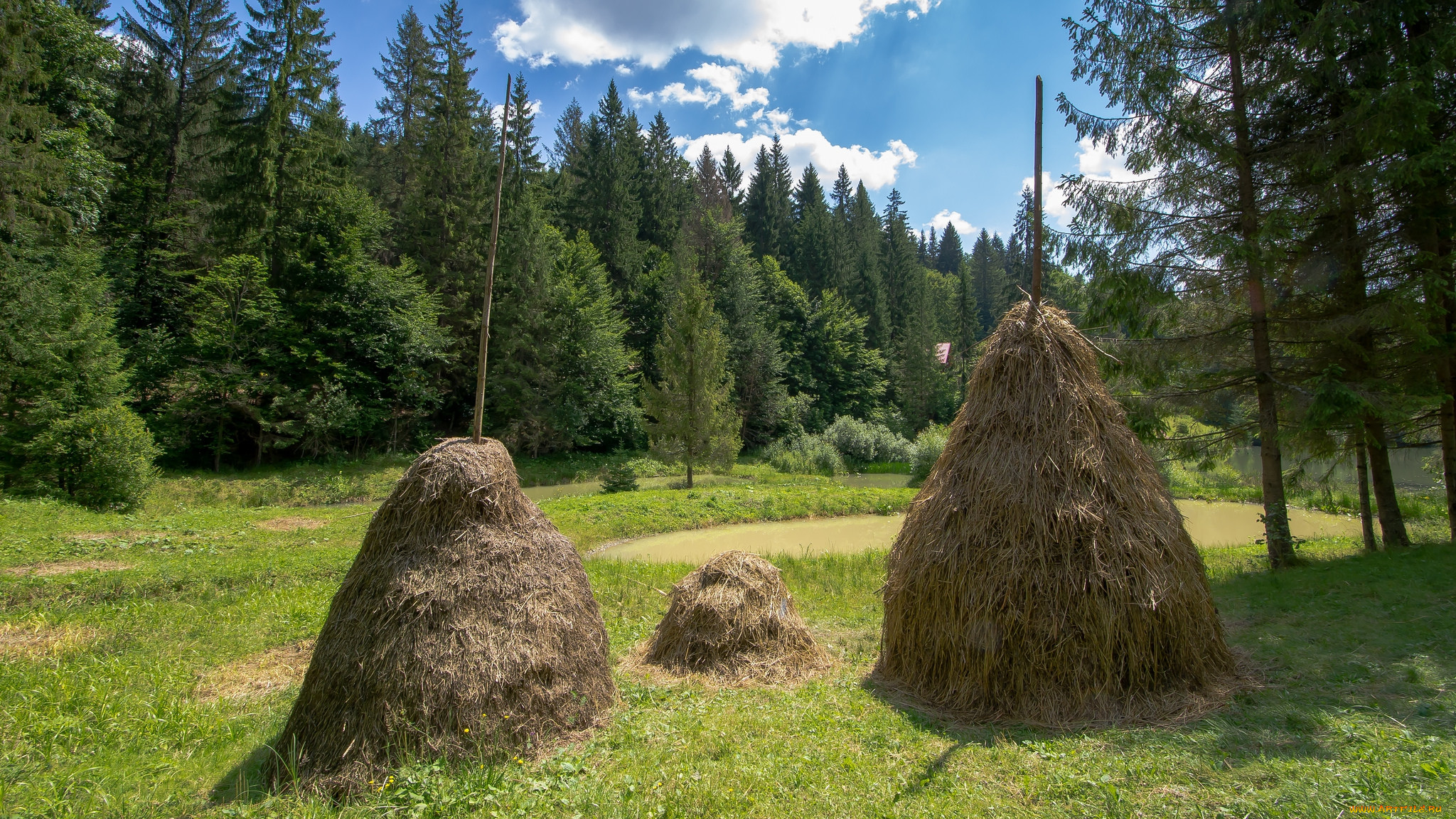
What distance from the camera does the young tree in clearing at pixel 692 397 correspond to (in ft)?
82.4

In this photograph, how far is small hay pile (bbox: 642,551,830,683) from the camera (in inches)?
246

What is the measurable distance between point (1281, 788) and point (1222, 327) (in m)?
8.53

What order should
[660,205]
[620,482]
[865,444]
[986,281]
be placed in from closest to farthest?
[620,482], [865,444], [660,205], [986,281]

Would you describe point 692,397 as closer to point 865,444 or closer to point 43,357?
point 865,444

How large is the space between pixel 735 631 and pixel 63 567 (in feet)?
34.7

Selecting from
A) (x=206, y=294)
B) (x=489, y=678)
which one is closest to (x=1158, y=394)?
(x=489, y=678)

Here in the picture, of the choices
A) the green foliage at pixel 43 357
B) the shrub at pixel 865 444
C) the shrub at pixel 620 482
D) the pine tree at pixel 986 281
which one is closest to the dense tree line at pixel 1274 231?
the shrub at pixel 620 482

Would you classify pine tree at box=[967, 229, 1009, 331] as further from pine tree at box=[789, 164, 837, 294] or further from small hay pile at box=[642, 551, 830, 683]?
small hay pile at box=[642, 551, 830, 683]

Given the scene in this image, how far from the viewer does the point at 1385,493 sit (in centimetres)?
1021

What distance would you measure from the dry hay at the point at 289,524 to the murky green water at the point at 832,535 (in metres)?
7.14

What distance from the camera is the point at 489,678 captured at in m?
4.31

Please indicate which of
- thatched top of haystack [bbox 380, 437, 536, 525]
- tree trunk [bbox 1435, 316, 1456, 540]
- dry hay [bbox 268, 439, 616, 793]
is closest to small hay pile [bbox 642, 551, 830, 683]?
dry hay [bbox 268, 439, 616, 793]

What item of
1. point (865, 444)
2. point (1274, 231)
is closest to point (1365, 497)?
point (1274, 231)

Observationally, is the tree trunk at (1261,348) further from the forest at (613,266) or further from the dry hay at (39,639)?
the dry hay at (39,639)
